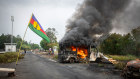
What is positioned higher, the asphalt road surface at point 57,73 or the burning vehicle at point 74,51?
the burning vehicle at point 74,51

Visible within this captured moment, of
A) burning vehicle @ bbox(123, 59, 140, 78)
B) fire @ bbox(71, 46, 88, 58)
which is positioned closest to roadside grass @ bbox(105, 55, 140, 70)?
burning vehicle @ bbox(123, 59, 140, 78)

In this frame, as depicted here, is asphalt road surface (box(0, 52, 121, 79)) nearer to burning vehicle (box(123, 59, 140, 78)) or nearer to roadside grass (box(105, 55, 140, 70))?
burning vehicle (box(123, 59, 140, 78))

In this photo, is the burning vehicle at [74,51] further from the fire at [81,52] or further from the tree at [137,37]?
the tree at [137,37]

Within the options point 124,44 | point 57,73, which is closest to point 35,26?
point 57,73

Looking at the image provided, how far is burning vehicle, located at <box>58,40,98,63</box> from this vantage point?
533 inches

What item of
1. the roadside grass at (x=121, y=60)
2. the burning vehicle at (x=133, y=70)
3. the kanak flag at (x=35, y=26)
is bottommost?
the roadside grass at (x=121, y=60)

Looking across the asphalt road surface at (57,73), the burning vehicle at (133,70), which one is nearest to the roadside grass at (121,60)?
the asphalt road surface at (57,73)

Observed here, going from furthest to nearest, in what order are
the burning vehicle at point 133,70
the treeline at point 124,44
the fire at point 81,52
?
the treeline at point 124,44 < the fire at point 81,52 < the burning vehicle at point 133,70

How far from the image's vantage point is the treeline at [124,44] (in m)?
28.1

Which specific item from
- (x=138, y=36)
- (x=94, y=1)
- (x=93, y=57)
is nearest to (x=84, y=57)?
(x=93, y=57)

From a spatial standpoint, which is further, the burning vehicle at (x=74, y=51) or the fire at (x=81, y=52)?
the fire at (x=81, y=52)

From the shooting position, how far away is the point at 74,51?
46.5 ft

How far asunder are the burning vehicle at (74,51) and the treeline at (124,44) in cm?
1822

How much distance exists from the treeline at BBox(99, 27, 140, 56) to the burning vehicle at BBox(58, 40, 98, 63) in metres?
18.2
